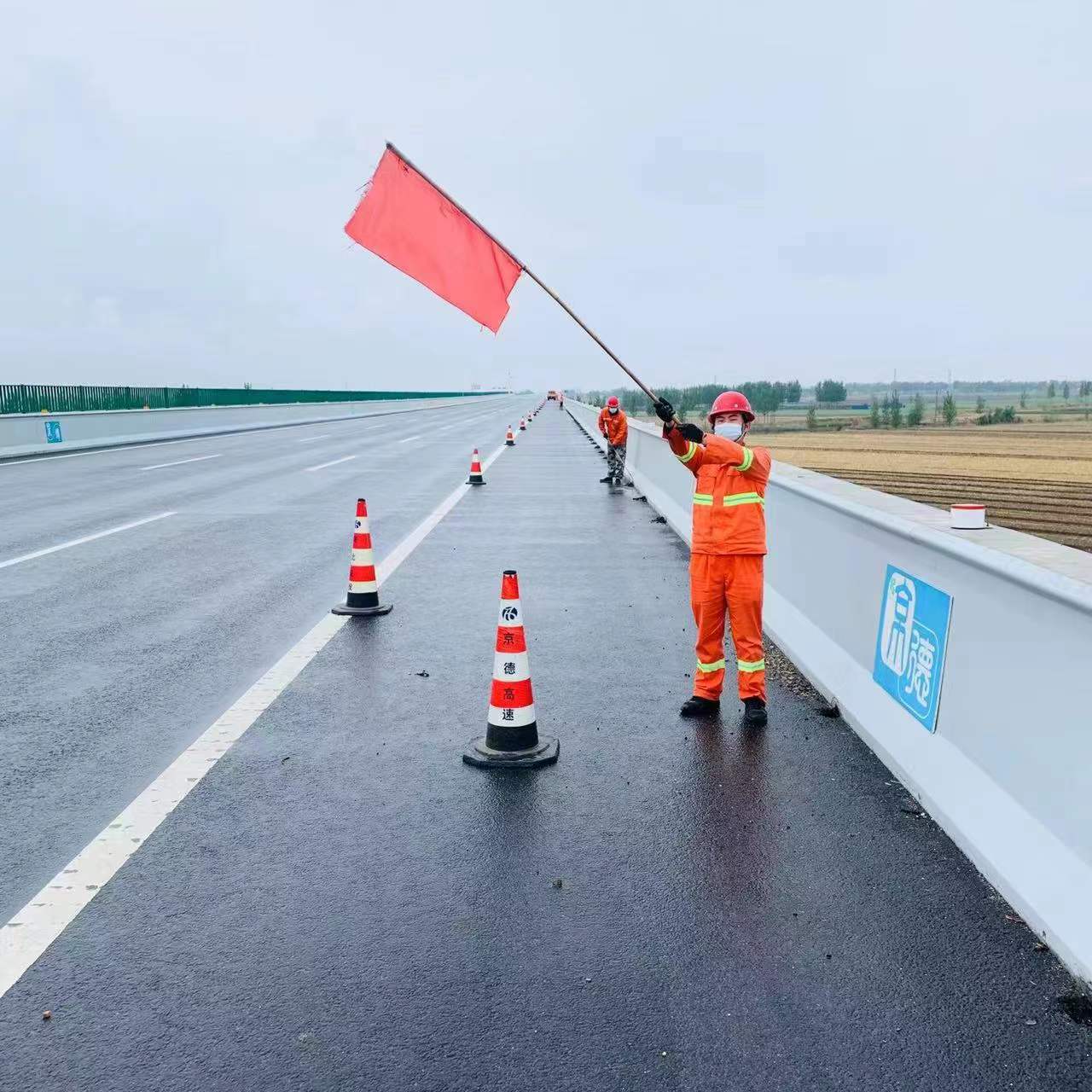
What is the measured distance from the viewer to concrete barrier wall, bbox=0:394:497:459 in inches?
1032

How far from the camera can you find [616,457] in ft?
68.0

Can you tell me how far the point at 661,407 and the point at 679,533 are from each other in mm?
7492

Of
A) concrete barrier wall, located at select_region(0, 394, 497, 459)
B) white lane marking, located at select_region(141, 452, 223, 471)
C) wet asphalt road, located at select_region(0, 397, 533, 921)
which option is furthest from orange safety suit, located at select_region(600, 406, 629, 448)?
concrete barrier wall, located at select_region(0, 394, 497, 459)

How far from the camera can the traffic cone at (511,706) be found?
206 inches

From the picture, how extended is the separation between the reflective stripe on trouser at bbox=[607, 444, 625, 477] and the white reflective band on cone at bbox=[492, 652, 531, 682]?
1509 centimetres

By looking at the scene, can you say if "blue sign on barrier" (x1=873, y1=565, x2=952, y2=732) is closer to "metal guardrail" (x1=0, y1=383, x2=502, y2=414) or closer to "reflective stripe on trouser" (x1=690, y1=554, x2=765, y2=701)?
"reflective stripe on trouser" (x1=690, y1=554, x2=765, y2=701)

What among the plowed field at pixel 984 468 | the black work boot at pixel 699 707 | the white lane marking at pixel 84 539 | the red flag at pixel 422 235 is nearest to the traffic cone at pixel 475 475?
the white lane marking at pixel 84 539

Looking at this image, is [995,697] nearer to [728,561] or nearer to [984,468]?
[728,561]

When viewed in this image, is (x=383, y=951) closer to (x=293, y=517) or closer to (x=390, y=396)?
(x=293, y=517)

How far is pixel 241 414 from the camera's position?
45.2 meters

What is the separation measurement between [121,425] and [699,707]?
30.2m

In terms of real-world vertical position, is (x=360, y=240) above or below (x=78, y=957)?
above

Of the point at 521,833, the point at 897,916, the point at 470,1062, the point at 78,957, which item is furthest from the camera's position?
the point at 521,833

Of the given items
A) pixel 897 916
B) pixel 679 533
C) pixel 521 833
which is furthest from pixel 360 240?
pixel 679 533
